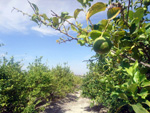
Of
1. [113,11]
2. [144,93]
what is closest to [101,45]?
[113,11]

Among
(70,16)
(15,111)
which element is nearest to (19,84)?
(15,111)

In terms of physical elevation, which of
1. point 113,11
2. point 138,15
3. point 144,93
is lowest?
point 144,93

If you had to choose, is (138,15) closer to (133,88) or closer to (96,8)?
(96,8)

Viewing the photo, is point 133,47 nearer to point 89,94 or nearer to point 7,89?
point 7,89

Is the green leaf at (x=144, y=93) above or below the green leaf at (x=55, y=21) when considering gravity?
below

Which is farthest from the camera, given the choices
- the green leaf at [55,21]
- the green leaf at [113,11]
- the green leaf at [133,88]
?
the green leaf at [55,21]

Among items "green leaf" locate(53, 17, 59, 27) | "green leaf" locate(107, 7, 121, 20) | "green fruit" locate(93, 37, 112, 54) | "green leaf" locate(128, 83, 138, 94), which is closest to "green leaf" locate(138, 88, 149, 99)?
"green leaf" locate(128, 83, 138, 94)

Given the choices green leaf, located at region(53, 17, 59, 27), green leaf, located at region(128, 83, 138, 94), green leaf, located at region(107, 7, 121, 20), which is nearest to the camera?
green leaf, located at region(107, 7, 121, 20)

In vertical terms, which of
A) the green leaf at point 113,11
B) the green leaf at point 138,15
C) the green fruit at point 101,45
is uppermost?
the green leaf at point 138,15

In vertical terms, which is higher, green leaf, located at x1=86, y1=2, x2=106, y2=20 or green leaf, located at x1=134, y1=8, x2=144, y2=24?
green leaf, located at x1=134, y1=8, x2=144, y2=24

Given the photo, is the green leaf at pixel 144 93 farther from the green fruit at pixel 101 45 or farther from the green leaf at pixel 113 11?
the green leaf at pixel 113 11

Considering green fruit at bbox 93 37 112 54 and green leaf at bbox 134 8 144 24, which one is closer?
green fruit at bbox 93 37 112 54

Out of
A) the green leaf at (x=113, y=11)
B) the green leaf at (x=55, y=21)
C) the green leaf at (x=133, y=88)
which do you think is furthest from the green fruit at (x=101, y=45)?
the green leaf at (x=55, y=21)

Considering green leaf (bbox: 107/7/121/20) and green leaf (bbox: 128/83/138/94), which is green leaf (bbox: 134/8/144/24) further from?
green leaf (bbox: 128/83/138/94)
